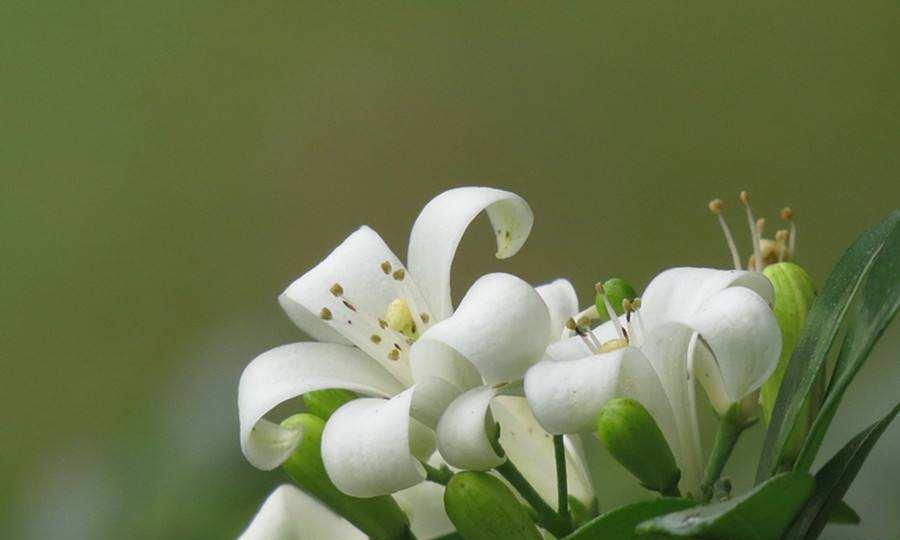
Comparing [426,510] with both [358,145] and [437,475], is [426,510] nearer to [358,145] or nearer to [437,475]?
[437,475]

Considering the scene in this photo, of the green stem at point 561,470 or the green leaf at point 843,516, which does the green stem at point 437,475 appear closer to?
the green stem at point 561,470

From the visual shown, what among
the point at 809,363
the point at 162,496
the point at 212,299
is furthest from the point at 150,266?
the point at 809,363

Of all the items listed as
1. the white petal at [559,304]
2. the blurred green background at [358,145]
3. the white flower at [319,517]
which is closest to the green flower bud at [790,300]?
the white petal at [559,304]

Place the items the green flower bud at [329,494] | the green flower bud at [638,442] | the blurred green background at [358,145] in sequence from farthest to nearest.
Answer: the blurred green background at [358,145] < the green flower bud at [329,494] < the green flower bud at [638,442]

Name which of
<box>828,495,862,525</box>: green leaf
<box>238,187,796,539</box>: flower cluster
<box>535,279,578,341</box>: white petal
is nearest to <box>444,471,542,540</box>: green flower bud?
<box>238,187,796,539</box>: flower cluster

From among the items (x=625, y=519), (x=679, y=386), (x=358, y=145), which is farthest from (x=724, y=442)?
(x=358, y=145)

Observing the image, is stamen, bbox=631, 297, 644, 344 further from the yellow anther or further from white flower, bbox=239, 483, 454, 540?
white flower, bbox=239, 483, 454, 540
